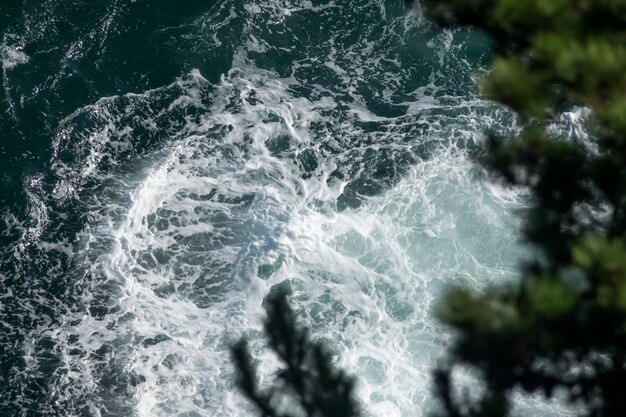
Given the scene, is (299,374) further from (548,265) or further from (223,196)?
(223,196)

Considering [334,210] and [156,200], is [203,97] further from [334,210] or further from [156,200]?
[334,210]

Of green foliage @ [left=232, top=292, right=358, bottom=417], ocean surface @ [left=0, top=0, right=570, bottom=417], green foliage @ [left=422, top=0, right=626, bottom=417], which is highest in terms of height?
green foliage @ [left=422, top=0, right=626, bottom=417]

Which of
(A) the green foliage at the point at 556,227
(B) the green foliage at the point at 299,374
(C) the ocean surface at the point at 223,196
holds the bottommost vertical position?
(C) the ocean surface at the point at 223,196

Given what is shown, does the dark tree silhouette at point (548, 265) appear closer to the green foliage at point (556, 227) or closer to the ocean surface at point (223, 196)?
the green foliage at point (556, 227)

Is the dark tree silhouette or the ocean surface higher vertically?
the dark tree silhouette

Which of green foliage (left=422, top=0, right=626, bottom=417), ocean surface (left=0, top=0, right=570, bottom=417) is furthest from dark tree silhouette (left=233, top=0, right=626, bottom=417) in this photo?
ocean surface (left=0, top=0, right=570, bottom=417)

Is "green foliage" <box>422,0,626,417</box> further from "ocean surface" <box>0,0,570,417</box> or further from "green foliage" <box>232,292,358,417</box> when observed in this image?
"ocean surface" <box>0,0,570,417</box>

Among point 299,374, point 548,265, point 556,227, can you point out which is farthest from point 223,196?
point 548,265

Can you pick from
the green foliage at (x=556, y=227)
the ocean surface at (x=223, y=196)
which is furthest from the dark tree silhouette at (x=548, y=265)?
the ocean surface at (x=223, y=196)
